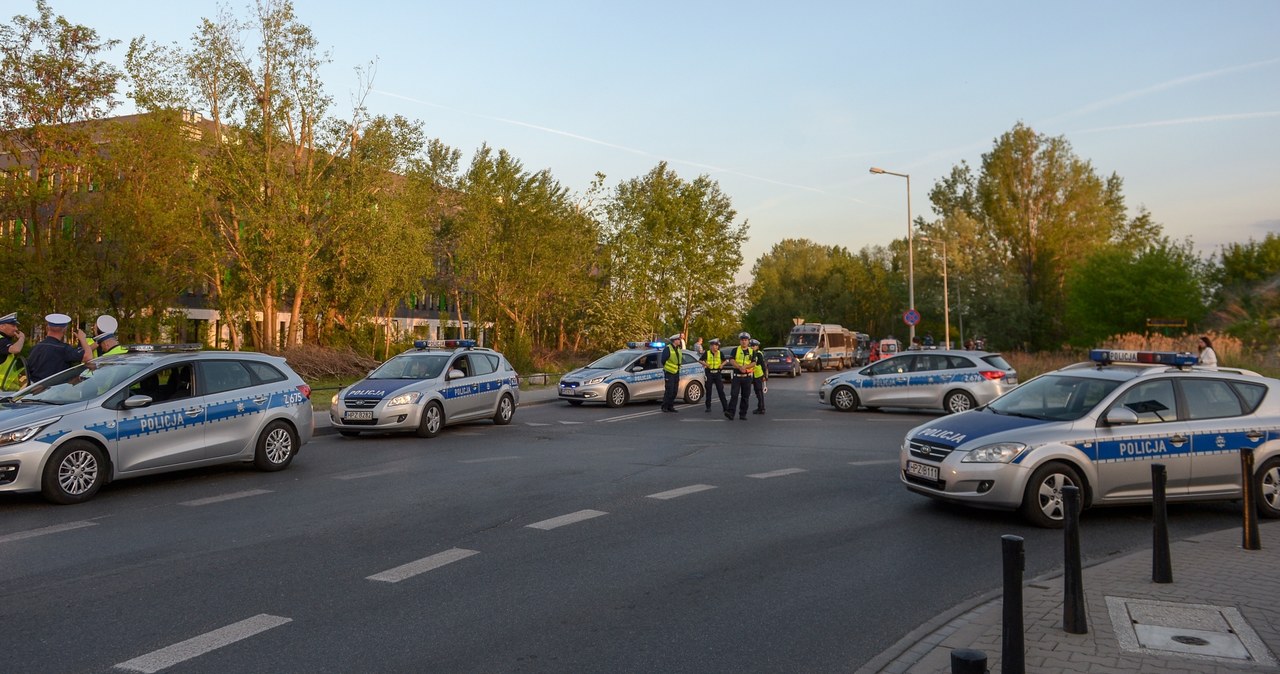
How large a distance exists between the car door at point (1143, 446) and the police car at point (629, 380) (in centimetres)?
1519

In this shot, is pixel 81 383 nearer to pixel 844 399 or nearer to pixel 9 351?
pixel 9 351

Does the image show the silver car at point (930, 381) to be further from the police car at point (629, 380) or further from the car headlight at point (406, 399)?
the car headlight at point (406, 399)

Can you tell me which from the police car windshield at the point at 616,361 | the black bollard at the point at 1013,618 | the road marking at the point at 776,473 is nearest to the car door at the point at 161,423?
the road marking at the point at 776,473

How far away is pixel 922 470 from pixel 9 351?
35.9ft

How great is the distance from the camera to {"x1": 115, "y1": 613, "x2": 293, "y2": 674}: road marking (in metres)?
4.65

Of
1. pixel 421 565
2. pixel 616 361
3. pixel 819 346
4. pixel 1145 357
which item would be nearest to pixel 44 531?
pixel 421 565

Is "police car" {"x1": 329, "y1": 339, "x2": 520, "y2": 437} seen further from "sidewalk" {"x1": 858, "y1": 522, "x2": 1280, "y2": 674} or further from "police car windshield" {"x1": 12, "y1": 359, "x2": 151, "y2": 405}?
"sidewalk" {"x1": 858, "y1": 522, "x2": 1280, "y2": 674}

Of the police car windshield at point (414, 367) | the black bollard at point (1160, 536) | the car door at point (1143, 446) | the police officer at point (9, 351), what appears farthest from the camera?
the police car windshield at point (414, 367)

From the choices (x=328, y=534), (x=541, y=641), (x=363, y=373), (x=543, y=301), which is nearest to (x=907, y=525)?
(x=541, y=641)

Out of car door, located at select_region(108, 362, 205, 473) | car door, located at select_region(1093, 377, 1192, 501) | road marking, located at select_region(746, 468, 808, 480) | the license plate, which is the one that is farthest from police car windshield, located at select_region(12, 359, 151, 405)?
car door, located at select_region(1093, 377, 1192, 501)

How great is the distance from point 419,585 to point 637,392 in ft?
57.8

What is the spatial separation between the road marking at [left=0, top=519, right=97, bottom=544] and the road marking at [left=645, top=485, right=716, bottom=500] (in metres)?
5.27

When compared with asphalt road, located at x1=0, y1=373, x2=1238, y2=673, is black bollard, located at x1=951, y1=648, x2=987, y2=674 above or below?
above

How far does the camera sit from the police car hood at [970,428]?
8469 millimetres
